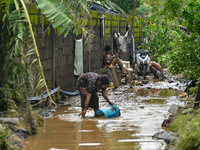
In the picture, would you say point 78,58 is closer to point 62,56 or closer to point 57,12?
point 62,56

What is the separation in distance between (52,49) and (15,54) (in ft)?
13.7

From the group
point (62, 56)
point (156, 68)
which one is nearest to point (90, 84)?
point (62, 56)

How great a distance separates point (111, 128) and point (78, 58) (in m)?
5.39

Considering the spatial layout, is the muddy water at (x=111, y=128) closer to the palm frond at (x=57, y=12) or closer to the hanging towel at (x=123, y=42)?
the palm frond at (x=57, y=12)

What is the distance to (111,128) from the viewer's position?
A: 7.30 meters

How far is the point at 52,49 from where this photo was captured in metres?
10.5

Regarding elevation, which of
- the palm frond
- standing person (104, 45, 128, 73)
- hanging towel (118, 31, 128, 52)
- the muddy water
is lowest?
the muddy water

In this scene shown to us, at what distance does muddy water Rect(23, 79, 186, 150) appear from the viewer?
5.86 metres

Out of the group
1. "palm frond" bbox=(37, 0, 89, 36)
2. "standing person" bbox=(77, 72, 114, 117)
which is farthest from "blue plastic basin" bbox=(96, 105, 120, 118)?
"palm frond" bbox=(37, 0, 89, 36)

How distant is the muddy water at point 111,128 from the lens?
5856mm

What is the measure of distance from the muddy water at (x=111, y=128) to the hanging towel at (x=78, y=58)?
97 centimetres

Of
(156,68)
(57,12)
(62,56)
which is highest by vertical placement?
(57,12)

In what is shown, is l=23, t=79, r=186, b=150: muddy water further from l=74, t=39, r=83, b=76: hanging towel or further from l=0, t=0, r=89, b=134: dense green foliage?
l=74, t=39, r=83, b=76: hanging towel

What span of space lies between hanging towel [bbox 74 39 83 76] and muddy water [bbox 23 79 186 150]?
3.18 ft
